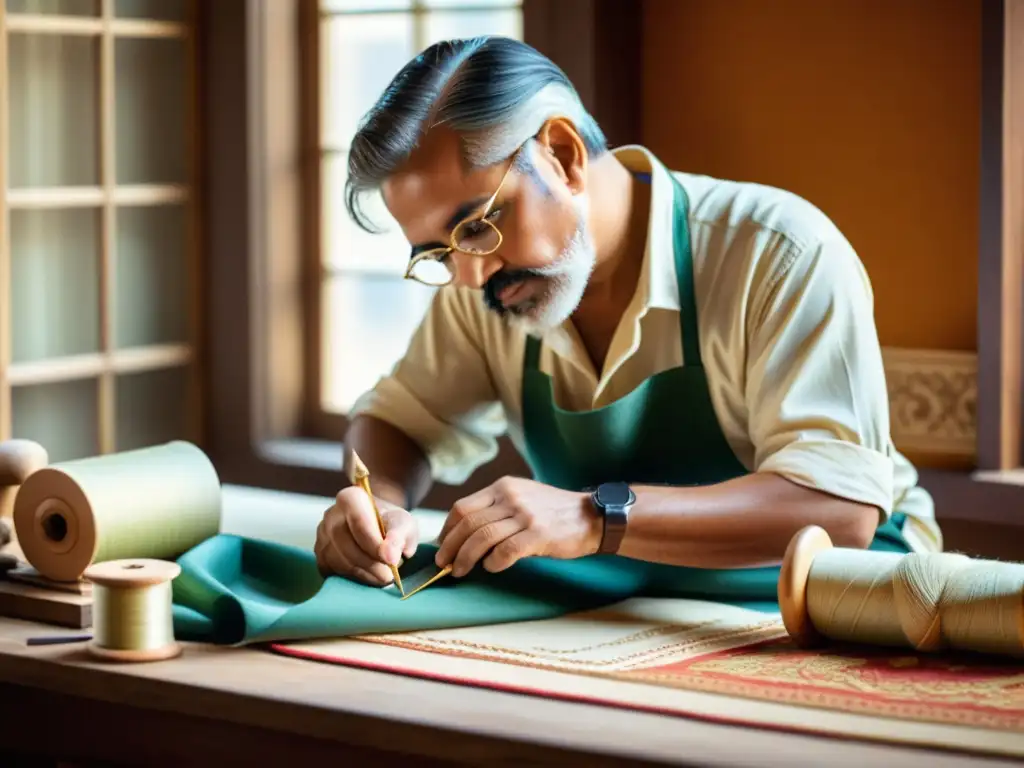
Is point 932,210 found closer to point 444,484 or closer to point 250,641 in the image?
point 444,484

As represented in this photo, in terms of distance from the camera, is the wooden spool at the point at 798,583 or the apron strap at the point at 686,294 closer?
the wooden spool at the point at 798,583

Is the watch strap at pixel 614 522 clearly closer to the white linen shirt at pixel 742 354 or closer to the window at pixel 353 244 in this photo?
the white linen shirt at pixel 742 354

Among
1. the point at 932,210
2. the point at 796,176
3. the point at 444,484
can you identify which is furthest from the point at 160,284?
the point at 932,210

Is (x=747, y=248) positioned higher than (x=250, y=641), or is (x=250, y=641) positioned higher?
(x=747, y=248)

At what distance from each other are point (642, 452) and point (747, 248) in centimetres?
38

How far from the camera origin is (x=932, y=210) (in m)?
3.37

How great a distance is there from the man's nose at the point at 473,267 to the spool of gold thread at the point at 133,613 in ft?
2.15

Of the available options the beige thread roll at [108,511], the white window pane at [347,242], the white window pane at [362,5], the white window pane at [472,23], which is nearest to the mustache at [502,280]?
the beige thread roll at [108,511]

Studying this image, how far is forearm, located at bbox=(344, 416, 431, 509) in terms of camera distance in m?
2.91

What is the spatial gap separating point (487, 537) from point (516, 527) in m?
0.04

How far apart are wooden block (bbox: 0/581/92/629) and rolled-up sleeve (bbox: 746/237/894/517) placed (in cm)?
105

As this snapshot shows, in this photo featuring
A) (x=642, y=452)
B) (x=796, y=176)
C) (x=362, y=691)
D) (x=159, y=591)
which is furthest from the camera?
(x=796, y=176)

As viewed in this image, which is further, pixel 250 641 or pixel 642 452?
pixel 642 452

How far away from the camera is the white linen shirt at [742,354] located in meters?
2.49
